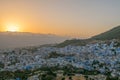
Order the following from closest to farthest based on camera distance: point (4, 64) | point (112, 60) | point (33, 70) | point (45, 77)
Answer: point (45, 77) < point (33, 70) < point (112, 60) < point (4, 64)

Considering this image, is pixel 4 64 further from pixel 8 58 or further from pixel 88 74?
pixel 88 74

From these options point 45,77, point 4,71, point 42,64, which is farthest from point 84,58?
point 45,77

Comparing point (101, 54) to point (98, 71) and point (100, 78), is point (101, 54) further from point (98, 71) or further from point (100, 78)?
point (100, 78)

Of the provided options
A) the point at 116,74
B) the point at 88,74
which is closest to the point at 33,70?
the point at 88,74

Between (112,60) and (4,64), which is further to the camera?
(4,64)

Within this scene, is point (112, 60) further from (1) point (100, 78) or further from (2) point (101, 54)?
(1) point (100, 78)

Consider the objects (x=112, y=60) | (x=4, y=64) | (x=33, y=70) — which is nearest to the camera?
(x=33, y=70)

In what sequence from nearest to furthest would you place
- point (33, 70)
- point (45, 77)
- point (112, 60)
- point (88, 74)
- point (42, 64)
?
point (45, 77), point (88, 74), point (33, 70), point (42, 64), point (112, 60)

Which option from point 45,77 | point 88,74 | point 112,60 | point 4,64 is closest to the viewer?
point 45,77
